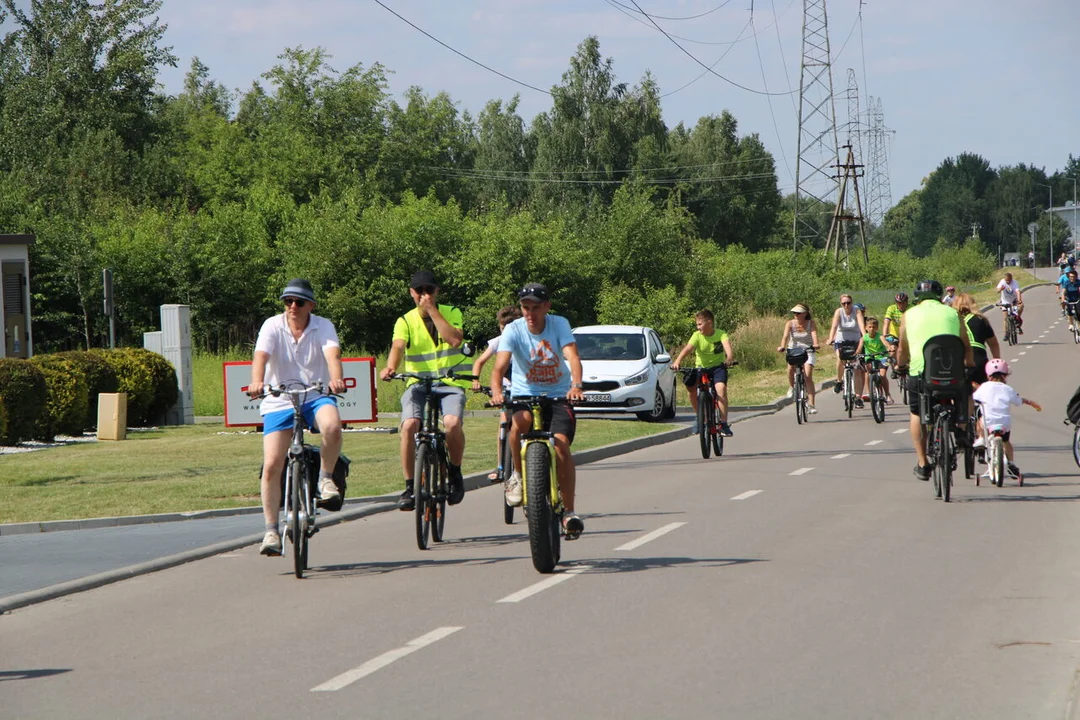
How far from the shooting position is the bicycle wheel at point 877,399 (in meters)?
22.3

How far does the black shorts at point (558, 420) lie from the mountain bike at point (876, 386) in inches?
567

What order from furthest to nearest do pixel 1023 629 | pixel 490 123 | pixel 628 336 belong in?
1. pixel 490 123
2. pixel 628 336
3. pixel 1023 629

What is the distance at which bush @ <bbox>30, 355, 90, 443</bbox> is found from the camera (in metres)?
20.7

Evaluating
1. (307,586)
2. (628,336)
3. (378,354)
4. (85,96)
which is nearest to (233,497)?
(307,586)

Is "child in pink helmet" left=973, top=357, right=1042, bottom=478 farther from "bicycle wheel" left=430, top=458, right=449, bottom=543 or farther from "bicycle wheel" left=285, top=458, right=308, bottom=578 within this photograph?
"bicycle wheel" left=285, top=458, right=308, bottom=578

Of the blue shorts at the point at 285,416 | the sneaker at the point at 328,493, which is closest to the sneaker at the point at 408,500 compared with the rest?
the sneaker at the point at 328,493

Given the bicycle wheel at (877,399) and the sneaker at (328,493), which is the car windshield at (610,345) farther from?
the sneaker at (328,493)

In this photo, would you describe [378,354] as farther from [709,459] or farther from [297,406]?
[297,406]

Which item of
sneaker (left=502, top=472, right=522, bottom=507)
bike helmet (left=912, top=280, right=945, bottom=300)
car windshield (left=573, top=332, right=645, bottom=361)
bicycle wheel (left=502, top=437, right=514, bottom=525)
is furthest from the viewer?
car windshield (left=573, top=332, right=645, bottom=361)

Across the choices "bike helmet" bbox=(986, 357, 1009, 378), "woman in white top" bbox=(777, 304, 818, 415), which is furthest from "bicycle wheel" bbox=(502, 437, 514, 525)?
"woman in white top" bbox=(777, 304, 818, 415)

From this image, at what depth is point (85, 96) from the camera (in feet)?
204

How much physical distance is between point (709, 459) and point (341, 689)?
11.8 m

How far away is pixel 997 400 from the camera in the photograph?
12.7 meters

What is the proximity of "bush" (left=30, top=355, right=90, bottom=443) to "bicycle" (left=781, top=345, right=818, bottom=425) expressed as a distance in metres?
11.1
